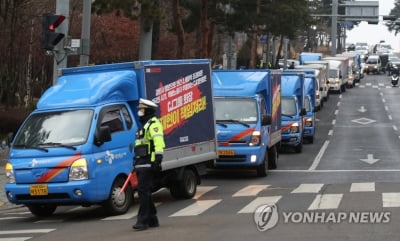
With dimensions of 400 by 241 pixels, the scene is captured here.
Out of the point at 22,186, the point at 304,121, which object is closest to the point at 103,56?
the point at 304,121

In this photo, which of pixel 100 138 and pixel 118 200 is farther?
pixel 118 200

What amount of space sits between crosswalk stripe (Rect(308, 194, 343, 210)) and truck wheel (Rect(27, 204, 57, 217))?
15.0 feet

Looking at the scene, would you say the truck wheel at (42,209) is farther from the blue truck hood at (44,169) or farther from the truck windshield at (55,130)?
the truck windshield at (55,130)

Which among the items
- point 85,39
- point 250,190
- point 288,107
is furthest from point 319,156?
point 85,39

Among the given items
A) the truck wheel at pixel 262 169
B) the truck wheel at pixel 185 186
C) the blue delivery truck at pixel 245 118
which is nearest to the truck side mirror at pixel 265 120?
the blue delivery truck at pixel 245 118

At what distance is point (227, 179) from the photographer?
1953 centimetres

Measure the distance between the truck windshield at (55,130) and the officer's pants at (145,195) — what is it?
189 centimetres

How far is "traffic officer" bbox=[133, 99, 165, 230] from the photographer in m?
11.0

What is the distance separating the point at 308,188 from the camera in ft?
54.8

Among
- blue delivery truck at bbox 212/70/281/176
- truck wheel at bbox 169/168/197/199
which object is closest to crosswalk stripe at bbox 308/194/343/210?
truck wheel at bbox 169/168/197/199

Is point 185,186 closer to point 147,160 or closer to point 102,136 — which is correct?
point 102,136

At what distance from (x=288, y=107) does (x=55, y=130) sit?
16.2 metres

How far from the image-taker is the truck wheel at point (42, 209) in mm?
13387

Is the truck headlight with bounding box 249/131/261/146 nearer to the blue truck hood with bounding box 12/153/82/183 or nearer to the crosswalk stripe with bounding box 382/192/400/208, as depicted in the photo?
the crosswalk stripe with bounding box 382/192/400/208
